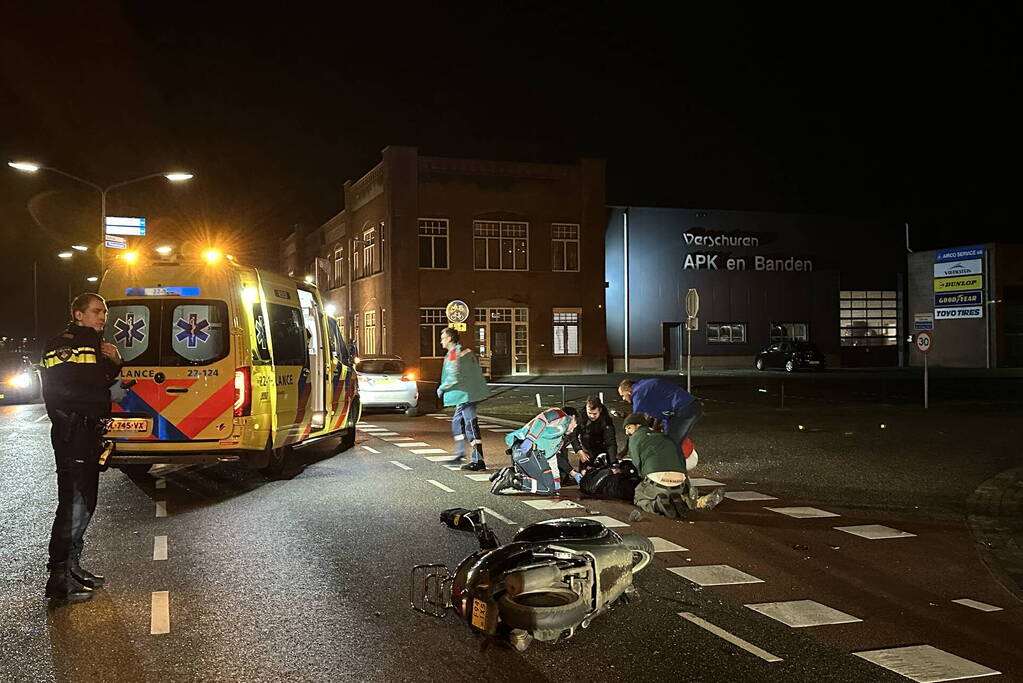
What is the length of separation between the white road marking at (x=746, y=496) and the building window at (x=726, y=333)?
4079cm

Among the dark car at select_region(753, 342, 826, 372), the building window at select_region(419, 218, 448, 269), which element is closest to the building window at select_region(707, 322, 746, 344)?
the dark car at select_region(753, 342, 826, 372)

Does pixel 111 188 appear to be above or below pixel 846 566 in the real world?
above

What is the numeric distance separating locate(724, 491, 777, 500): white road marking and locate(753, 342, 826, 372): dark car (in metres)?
37.0

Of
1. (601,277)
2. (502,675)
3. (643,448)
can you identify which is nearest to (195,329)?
(643,448)

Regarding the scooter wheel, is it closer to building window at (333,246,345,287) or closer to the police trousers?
the police trousers

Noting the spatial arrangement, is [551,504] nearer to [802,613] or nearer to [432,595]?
[432,595]

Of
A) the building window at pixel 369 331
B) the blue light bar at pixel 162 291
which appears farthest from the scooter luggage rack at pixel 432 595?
the building window at pixel 369 331

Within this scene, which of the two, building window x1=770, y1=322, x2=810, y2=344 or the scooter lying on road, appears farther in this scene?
building window x1=770, y1=322, x2=810, y2=344

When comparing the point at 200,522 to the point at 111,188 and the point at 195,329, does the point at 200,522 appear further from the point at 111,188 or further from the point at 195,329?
the point at 111,188

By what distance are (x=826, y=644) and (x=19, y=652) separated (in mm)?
4615

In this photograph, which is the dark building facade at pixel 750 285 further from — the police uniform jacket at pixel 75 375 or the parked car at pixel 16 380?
the police uniform jacket at pixel 75 375

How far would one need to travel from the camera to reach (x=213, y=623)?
5926mm

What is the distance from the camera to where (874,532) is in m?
9.17

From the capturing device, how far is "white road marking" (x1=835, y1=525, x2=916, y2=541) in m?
8.98
